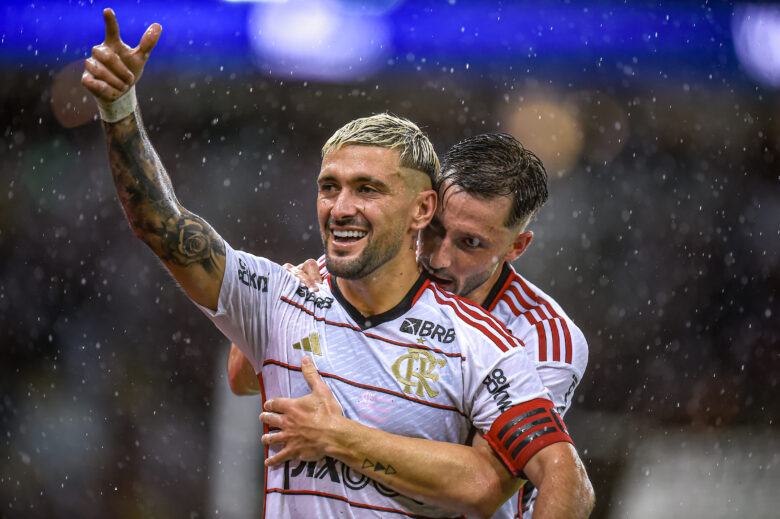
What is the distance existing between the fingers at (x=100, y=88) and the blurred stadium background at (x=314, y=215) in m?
A: 5.15

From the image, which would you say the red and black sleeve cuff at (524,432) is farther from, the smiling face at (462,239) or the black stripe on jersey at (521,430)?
the smiling face at (462,239)

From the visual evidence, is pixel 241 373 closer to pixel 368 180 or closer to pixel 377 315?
pixel 377 315

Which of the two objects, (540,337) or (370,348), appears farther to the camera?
(540,337)

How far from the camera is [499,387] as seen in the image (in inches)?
78.4

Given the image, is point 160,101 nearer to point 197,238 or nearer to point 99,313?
point 99,313

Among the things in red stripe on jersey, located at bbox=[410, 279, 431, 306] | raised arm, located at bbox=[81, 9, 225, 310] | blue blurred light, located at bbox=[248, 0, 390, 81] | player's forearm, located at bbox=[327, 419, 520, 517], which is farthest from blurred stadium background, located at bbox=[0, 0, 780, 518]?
player's forearm, located at bbox=[327, 419, 520, 517]

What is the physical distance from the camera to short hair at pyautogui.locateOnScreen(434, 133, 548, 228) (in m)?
2.52

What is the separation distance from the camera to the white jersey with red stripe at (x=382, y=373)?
197 centimetres

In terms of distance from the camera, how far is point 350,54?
8.19 metres

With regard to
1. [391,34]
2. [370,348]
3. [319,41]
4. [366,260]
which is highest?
[319,41]

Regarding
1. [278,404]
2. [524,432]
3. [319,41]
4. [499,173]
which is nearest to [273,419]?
[278,404]

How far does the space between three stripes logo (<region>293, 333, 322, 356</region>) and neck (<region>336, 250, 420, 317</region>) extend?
0.15 metres

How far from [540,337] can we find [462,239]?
1.31 feet

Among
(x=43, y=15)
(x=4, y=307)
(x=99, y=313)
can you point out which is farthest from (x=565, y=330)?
(x=4, y=307)
